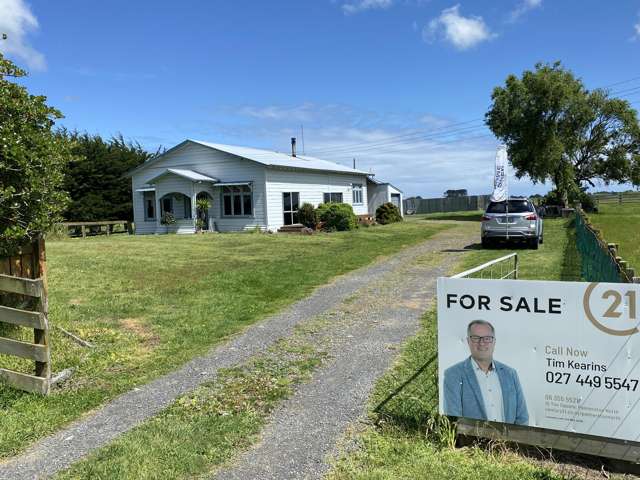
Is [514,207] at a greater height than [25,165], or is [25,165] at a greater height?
[25,165]

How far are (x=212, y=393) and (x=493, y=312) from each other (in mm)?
2764

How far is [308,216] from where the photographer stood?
28.1 metres

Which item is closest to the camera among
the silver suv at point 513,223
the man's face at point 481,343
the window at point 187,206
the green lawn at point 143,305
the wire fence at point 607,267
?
the man's face at point 481,343

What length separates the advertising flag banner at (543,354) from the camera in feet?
11.2

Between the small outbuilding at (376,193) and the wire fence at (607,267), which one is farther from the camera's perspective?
the small outbuilding at (376,193)

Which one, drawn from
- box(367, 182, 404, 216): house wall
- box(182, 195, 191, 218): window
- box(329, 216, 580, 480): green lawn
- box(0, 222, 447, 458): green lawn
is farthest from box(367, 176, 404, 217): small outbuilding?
box(329, 216, 580, 480): green lawn

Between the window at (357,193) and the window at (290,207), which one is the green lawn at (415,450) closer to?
the window at (290,207)

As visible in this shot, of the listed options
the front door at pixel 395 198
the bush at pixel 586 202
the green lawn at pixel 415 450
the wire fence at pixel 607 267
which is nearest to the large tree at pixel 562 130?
the bush at pixel 586 202

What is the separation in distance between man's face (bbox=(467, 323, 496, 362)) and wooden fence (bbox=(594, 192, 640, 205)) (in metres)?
51.9

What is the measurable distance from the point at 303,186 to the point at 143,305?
21.5 meters

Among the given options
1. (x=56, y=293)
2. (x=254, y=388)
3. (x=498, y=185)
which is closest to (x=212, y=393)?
(x=254, y=388)

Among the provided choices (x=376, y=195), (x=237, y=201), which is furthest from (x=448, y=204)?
(x=237, y=201)

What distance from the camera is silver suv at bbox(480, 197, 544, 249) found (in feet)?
52.7

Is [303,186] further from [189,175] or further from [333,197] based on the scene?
[189,175]
